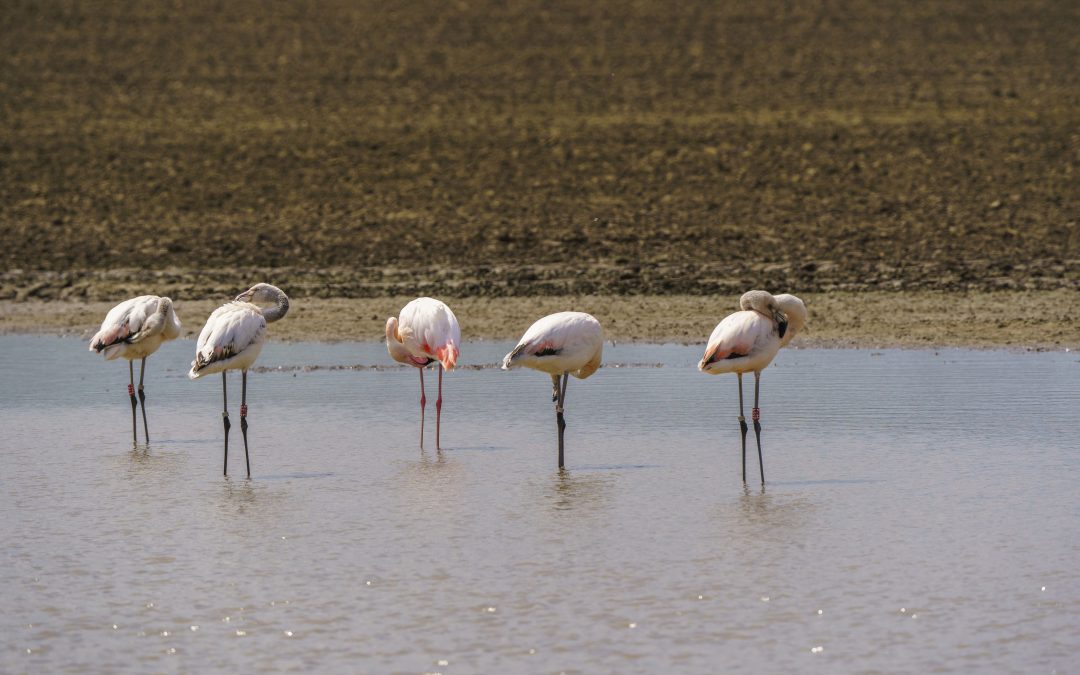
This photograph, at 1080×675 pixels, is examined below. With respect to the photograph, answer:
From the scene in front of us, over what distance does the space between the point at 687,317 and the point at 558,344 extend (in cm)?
637

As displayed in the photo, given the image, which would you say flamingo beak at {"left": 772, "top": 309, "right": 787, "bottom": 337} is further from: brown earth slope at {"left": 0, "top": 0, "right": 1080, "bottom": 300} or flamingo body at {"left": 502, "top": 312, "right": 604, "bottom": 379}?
brown earth slope at {"left": 0, "top": 0, "right": 1080, "bottom": 300}

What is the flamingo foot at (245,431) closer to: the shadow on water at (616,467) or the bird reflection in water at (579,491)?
the bird reflection in water at (579,491)

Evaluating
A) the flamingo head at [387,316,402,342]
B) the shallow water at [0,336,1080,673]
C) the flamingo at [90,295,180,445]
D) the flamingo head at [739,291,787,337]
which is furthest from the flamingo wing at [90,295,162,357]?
the flamingo head at [739,291,787,337]

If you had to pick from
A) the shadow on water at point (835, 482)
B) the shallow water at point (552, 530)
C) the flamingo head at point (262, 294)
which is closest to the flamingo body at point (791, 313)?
the shallow water at point (552, 530)

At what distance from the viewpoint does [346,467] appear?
8.66 metres

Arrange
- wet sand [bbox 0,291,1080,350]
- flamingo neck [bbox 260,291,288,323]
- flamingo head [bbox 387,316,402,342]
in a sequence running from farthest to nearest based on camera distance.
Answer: wet sand [bbox 0,291,1080,350], flamingo head [bbox 387,316,402,342], flamingo neck [bbox 260,291,288,323]

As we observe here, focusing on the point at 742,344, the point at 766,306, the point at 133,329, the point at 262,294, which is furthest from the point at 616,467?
the point at 133,329

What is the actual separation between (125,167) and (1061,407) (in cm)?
1658

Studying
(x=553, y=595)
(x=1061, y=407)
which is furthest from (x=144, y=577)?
(x=1061, y=407)

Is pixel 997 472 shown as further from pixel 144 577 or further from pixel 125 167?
pixel 125 167

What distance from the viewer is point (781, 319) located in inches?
340

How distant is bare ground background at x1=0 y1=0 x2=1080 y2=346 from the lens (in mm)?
17094

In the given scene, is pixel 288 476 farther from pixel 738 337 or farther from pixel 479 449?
pixel 738 337

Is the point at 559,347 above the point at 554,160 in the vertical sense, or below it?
below
